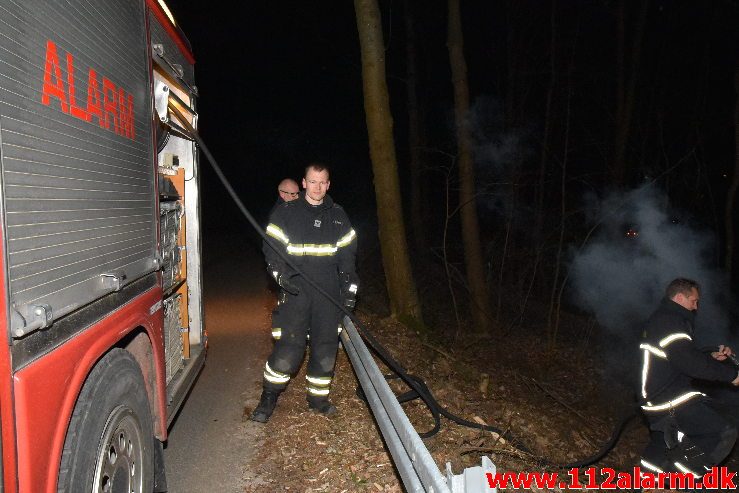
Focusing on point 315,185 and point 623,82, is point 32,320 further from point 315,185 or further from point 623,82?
point 623,82

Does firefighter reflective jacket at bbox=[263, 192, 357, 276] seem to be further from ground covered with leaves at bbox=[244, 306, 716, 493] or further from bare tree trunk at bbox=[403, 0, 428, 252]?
bare tree trunk at bbox=[403, 0, 428, 252]

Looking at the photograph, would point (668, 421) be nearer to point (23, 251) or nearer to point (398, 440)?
point (398, 440)

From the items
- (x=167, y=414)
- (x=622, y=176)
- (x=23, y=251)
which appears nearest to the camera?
(x=23, y=251)

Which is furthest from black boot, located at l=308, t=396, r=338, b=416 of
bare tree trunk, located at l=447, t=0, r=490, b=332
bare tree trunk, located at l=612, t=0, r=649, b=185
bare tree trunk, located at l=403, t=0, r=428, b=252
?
bare tree trunk, located at l=612, t=0, r=649, b=185

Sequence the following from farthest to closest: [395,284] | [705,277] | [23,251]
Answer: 1. [705,277]
2. [395,284]
3. [23,251]

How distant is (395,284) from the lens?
8.30 meters

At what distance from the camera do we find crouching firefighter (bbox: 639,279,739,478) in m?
4.76

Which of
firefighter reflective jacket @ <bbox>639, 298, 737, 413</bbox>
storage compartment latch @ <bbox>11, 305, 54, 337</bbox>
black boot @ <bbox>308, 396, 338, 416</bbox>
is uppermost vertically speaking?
storage compartment latch @ <bbox>11, 305, 54, 337</bbox>

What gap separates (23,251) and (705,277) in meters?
16.6

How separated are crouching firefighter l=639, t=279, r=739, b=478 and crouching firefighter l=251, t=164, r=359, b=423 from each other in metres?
2.72

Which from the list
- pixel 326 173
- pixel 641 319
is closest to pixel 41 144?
pixel 326 173

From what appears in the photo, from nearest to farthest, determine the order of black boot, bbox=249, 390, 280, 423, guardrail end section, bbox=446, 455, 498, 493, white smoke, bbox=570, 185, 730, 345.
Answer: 1. guardrail end section, bbox=446, 455, 498, 493
2. black boot, bbox=249, 390, 280, 423
3. white smoke, bbox=570, 185, 730, 345

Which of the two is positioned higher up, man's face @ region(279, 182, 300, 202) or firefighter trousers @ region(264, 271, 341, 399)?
man's face @ region(279, 182, 300, 202)

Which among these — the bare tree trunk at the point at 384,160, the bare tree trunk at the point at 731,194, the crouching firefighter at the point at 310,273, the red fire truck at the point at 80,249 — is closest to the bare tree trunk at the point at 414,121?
the bare tree trunk at the point at 384,160
